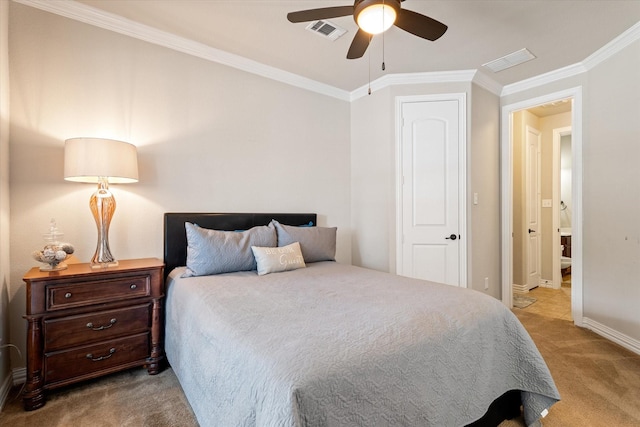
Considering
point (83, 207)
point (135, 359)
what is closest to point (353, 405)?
point (135, 359)

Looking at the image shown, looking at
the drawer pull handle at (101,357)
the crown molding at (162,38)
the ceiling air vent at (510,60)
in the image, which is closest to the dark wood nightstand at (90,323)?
the drawer pull handle at (101,357)

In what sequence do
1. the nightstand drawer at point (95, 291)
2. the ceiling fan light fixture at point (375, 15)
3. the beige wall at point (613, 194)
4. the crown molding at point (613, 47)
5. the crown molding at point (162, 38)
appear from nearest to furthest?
the ceiling fan light fixture at point (375, 15) → the nightstand drawer at point (95, 291) → the crown molding at point (162, 38) → the crown molding at point (613, 47) → the beige wall at point (613, 194)

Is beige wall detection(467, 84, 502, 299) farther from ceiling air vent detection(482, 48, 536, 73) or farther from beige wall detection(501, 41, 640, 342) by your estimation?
beige wall detection(501, 41, 640, 342)

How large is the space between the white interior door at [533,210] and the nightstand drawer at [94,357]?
4766 millimetres

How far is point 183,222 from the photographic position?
256 centimetres

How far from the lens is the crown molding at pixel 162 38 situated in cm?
215

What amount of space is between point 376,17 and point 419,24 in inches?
12.3

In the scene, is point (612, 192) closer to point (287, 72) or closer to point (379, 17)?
point (379, 17)

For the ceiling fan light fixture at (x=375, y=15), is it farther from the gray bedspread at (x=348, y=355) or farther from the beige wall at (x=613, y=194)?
the beige wall at (x=613, y=194)

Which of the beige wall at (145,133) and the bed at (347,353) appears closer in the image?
the bed at (347,353)

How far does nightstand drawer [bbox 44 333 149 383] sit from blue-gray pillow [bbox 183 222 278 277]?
21.7 inches

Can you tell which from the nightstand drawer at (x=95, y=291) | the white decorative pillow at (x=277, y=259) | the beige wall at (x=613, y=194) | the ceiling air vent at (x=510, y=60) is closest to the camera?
the nightstand drawer at (x=95, y=291)

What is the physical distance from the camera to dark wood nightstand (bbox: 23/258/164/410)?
5.68 ft

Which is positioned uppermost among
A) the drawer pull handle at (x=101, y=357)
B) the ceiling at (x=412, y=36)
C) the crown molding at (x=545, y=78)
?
the ceiling at (x=412, y=36)
